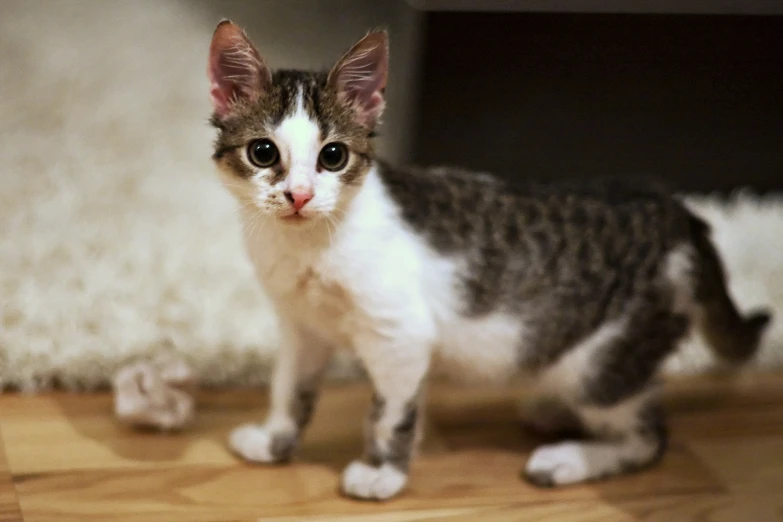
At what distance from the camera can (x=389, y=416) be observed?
4.80 ft

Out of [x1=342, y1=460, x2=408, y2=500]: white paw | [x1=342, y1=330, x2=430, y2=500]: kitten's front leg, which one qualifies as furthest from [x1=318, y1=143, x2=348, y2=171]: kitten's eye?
[x1=342, y1=460, x2=408, y2=500]: white paw

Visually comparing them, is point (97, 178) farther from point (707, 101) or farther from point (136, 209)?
point (707, 101)

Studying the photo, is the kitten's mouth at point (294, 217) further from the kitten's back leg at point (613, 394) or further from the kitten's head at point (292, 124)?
the kitten's back leg at point (613, 394)

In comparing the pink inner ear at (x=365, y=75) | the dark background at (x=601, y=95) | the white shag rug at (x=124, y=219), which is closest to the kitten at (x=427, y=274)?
the pink inner ear at (x=365, y=75)

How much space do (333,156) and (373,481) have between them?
51 cm

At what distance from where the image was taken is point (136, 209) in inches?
83.6

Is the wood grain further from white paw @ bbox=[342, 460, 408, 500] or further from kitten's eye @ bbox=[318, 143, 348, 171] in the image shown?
kitten's eye @ bbox=[318, 143, 348, 171]

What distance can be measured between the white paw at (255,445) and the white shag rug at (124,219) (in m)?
0.22

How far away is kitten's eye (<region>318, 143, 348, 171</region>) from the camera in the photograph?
130 centimetres

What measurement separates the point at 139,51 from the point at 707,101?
4.79 ft

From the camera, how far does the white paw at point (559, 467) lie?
155 centimetres

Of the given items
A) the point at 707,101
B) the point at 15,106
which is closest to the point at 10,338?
the point at 15,106

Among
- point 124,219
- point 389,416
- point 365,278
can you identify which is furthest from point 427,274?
point 124,219

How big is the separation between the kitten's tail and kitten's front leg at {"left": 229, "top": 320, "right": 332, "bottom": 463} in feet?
2.09
